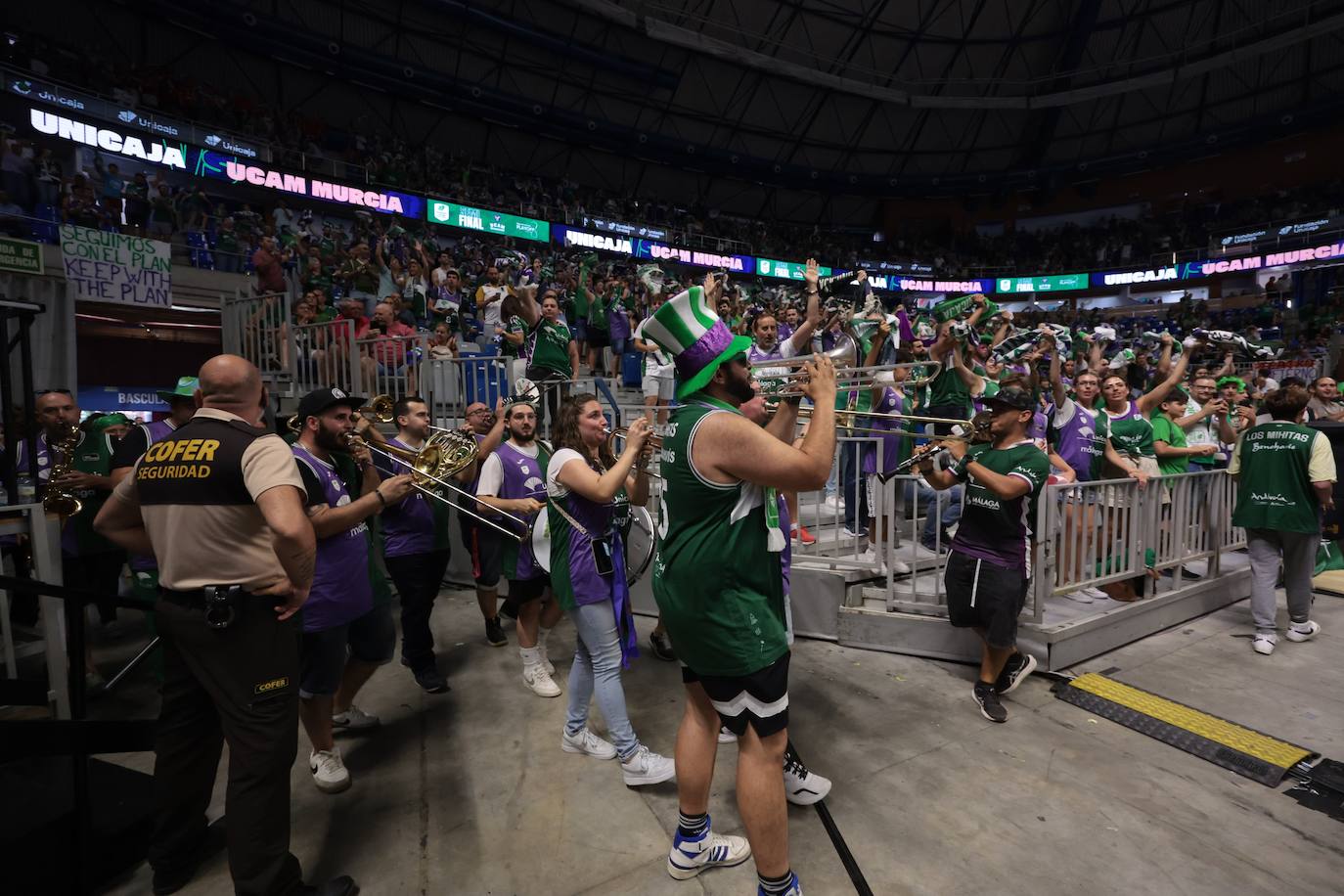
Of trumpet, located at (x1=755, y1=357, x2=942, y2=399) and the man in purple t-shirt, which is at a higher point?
trumpet, located at (x1=755, y1=357, x2=942, y2=399)

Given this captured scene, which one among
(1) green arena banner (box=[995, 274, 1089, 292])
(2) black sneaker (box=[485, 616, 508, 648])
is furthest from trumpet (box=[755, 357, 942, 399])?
(1) green arena banner (box=[995, 274, 1089, 292])

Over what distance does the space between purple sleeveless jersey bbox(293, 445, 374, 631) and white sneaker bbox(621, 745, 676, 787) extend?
5.16 ft

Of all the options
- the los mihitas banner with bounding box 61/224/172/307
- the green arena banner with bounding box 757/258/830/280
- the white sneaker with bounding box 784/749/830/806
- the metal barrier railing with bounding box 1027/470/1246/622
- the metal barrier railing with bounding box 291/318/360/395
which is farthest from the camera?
the green arena banner with bounding box 757/258/830/280

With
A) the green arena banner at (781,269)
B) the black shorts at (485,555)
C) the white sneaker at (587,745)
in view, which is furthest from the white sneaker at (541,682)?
the green arena banner at (781,269)

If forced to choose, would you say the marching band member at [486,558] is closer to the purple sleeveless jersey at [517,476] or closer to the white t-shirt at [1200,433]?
the purple sleeveless jersey at [517,476]

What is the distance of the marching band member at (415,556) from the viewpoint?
13.9 feet

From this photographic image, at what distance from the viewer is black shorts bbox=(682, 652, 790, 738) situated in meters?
2.25

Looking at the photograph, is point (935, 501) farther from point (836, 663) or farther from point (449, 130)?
point (449, 130)

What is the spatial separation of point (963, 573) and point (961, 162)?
35423 mm

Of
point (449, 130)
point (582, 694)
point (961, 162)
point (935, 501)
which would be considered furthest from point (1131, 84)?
point (582, 694)

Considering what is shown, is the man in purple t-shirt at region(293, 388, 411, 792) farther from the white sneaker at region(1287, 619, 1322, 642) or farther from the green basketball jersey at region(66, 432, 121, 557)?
the white sneaker at region(1287, 619, 1322, 642)

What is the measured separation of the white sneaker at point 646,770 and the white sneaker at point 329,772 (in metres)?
1.44

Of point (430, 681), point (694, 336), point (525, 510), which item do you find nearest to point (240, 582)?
point (694, 336)

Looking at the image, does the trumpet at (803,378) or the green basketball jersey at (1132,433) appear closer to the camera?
the trumpet at (803,378)
